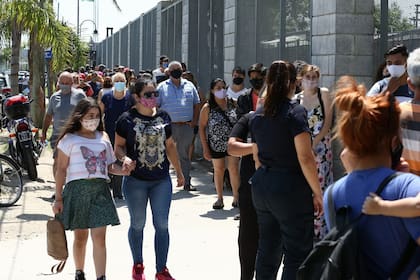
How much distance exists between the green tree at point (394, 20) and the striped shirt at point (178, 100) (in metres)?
3.76

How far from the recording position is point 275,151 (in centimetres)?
529

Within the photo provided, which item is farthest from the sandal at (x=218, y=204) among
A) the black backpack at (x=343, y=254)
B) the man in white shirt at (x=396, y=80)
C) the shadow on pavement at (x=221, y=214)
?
the black backpack at (x=343, y=254)

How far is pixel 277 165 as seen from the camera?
17.4 feet

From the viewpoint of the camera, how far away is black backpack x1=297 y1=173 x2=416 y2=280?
124 inches

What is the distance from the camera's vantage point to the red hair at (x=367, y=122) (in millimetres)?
3240

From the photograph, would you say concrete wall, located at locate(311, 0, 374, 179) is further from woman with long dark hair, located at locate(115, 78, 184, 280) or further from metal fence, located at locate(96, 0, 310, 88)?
woman with long dark hair, located at locate(115, 78, 184, 280)

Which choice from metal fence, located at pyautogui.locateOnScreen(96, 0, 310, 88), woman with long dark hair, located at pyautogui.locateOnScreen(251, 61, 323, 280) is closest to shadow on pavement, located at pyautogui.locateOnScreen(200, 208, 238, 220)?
metal fence, located at pyautogui.locateOnScreen(96, 0, 310, 88)

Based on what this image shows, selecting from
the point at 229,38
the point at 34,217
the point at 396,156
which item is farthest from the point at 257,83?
the point at 229,38

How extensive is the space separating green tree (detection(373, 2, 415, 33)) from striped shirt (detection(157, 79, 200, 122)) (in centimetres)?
376

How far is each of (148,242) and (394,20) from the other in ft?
12.4

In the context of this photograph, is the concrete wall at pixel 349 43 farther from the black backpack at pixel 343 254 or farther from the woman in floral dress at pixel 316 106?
the black backpack at pixel 343 254

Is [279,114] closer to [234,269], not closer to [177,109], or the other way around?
[234,269]

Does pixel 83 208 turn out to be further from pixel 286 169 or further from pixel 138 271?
pixel 286 169

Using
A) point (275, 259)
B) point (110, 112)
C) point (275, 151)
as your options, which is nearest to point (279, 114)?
point (275, 151)
